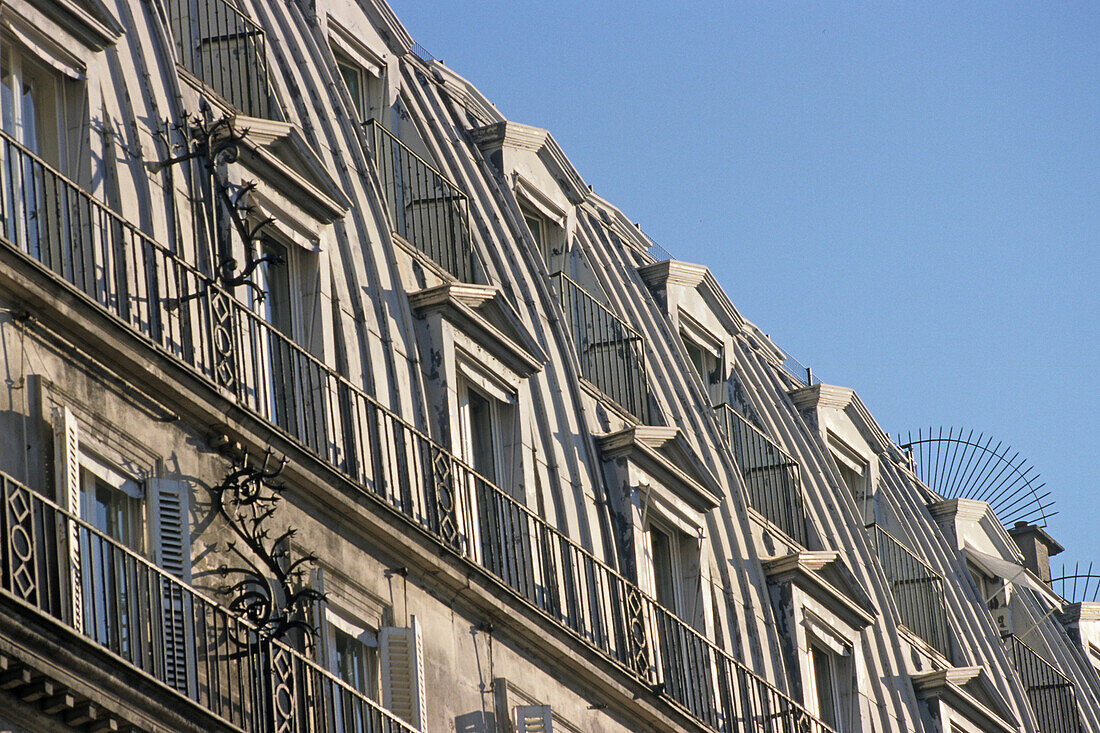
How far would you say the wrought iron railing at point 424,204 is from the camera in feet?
91.8

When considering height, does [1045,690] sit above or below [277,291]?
above

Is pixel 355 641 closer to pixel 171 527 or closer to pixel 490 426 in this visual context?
pixel 171 527

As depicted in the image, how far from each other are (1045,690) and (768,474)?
30.0 feet

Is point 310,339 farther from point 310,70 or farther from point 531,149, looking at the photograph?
point 531,149

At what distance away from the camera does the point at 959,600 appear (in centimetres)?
3981

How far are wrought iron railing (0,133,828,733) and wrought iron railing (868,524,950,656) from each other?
7.05m

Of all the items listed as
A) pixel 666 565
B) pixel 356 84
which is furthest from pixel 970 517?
pixel 356 84

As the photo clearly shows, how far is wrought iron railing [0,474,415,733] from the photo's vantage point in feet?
58.4

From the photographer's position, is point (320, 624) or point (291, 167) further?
point (291, 167)

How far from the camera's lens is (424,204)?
2836cm

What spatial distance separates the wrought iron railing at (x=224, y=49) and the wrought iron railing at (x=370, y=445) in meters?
3.31

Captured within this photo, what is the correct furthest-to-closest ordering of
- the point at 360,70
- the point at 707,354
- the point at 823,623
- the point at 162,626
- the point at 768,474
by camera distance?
the point at 707,354
the point at 768,474
the point at 823,623
the point at 360,70
the point at 162,626

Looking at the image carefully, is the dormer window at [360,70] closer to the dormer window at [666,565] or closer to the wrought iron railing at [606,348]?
the wrought iron railing at [606,348]

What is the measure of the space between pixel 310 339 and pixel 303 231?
3.92 feet
